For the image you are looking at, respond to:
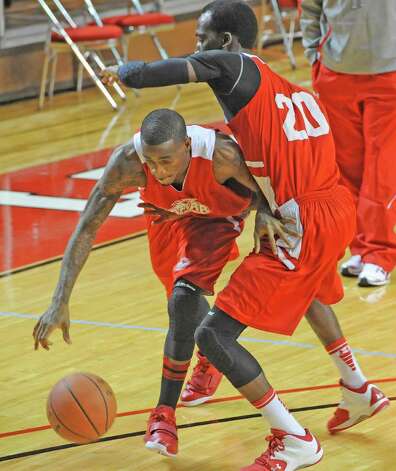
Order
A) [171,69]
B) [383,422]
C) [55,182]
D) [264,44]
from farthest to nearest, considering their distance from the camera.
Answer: [264,44], [55,182], [383,422], [171,69]

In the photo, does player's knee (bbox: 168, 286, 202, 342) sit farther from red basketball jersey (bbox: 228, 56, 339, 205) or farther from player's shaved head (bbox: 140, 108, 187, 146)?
player's shaved head (bbox: 140, 108, 187, 146)

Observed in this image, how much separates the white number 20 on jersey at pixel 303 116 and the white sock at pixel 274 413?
90cm

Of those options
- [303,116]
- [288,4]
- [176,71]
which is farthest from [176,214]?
[288,4]

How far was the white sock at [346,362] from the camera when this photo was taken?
4387 mm

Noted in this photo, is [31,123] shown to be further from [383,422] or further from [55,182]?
[383,422]

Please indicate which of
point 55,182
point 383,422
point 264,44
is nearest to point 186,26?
point 264,44

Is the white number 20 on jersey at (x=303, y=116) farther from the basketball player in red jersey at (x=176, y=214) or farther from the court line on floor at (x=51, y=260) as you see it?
the court line on floor at (x=51, y=260)

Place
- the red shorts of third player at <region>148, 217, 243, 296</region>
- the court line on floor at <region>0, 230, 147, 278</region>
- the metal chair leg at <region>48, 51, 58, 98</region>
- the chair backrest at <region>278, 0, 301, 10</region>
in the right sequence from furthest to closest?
the chair backrest at <region>278, 0, 301, 10</region>, the metal chair leg at <region>48, 51, 58, 98</region>, the court line on floor at <region>0, 230, 147, 278</region>, the red shorts of third player at <region>148, 217, 243, 296</region>

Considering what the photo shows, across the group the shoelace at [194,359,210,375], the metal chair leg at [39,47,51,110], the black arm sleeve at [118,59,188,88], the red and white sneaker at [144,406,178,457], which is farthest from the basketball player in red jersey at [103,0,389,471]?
the metal chair leg at [39,47,51,110]

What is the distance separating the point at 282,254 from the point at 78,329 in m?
1.97

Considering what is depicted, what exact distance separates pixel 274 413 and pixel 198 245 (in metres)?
0.81

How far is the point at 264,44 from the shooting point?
1588 centimetres

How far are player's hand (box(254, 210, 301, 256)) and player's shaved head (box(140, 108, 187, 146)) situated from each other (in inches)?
15.8

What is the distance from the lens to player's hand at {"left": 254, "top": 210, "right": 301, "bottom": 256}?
4074 mm
